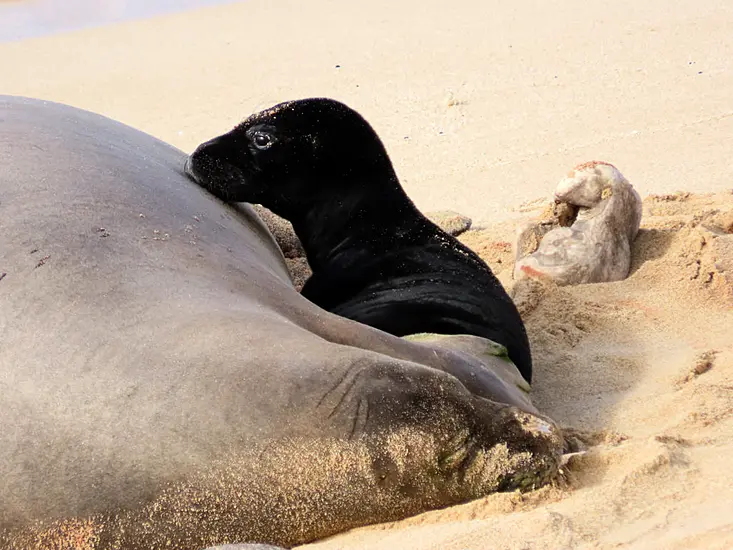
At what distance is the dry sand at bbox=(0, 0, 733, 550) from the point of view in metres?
2.24

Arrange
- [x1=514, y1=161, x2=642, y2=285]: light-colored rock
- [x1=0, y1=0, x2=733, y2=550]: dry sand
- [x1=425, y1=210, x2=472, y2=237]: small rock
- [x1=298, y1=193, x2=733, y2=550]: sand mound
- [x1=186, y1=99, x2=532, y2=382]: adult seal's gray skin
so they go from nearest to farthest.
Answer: [x1=298, y1=193, x2=733, y2=550]: sand mound, [x1=0, y1=0, x2=733, y2=550]: dry sand, [x1=186, y1=99, x2=532, y2=382]: adult seal's gray skin, [x1=514, y1=161, x2=642, y2=285]: light-colored rock, [x1=425, y1=210, x2=472, y2=237]: small rock

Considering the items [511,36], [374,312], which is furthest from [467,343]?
[511,36]

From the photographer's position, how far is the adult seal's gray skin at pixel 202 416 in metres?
2.13

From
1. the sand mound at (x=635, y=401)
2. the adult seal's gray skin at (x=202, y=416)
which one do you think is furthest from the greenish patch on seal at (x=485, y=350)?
the adult seal's gray skin at (x=202, y=416)

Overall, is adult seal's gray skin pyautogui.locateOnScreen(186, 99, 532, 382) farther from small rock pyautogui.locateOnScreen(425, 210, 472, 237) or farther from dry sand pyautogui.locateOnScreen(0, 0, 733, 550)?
small rock pyautogui.locateOnScreen(425, 210, 472, 237)

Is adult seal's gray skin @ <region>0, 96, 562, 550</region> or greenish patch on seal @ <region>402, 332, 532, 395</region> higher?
adult seal's gray skin @ <region>0, 96, 562, 550</region>

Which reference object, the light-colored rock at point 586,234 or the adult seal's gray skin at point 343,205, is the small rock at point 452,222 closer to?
the light-colored rock at point 586,234

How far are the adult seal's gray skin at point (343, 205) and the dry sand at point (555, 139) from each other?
0.45 m

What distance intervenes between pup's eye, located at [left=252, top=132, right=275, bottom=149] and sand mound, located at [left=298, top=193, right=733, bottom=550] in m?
1.11

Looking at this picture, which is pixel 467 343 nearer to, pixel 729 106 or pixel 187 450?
pixel 187 450

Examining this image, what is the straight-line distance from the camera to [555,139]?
21.3 ft

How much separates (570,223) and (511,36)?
5.26m

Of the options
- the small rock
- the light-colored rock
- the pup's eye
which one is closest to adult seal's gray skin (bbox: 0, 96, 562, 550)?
the pup's eye

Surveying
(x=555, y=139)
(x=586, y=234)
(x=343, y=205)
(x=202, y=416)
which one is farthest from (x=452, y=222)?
(x=202, y=416)
